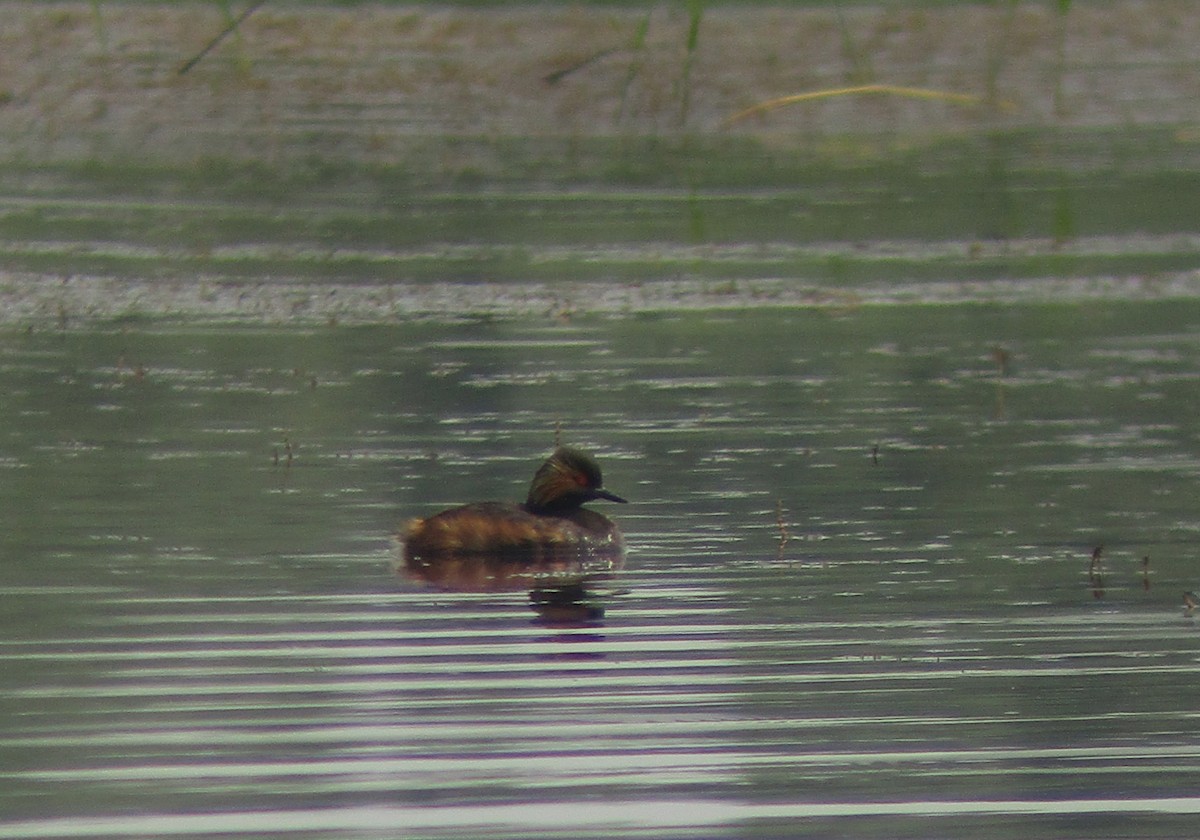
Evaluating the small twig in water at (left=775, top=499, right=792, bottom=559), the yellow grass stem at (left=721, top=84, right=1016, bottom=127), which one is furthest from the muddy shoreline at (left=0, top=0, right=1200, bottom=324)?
the small twig in water at (left=775, top=499, right=792, bottom=559)

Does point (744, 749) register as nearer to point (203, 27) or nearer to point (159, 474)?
point (159, 474)

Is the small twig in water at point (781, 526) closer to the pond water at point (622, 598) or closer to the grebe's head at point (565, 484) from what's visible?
the pond water at point (622, 598)

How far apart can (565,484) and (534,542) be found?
0.82 ft

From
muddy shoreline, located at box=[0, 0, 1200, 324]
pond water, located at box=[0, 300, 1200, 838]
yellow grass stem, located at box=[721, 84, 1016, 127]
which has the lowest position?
pond water, located at box=[0, 300, 1200, 838]

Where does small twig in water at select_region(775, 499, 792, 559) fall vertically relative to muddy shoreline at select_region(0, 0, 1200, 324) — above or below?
below

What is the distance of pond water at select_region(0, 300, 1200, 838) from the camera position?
21.1 feet

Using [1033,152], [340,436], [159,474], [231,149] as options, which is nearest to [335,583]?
[159,474]

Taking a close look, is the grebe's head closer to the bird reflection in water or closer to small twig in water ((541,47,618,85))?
the bird reflection in water

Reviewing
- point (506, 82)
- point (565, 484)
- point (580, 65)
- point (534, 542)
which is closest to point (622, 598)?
point (534, 542)

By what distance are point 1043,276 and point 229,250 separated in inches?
206

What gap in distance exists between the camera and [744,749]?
675cm

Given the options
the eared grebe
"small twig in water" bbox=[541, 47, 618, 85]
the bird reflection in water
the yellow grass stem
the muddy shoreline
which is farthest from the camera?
the muddy shoreline

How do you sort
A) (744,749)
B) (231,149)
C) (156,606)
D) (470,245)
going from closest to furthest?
(744,749)
(156,606)
(470,245)
(231,149)

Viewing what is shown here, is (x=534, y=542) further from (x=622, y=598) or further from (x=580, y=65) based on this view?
(x=580, y=65)
